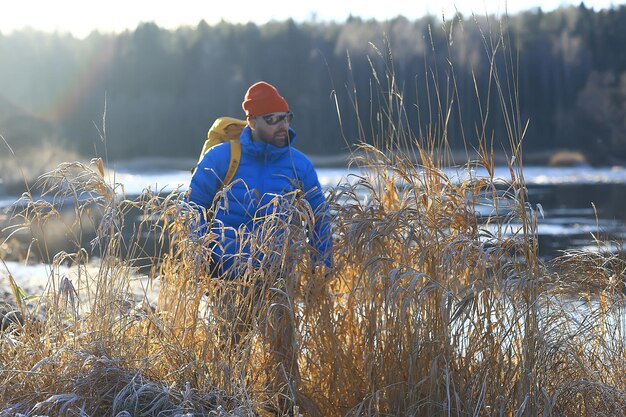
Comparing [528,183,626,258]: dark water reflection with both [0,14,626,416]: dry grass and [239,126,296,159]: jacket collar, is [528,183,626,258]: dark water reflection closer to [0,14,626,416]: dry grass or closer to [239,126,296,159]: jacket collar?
[239,126,296,159]: jacket collar

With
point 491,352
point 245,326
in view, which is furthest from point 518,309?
point 245,326

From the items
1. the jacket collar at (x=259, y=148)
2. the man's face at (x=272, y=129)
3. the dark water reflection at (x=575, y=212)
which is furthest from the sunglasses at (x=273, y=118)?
the dark water reflection at (x=575, y=212)

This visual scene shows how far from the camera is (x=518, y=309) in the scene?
146 inches

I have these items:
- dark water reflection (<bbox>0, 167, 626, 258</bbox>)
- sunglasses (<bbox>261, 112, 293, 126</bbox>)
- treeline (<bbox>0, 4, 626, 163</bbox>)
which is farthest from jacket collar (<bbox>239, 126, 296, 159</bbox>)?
treeline (<bbox>0, 4, 626, 163</bbox>)

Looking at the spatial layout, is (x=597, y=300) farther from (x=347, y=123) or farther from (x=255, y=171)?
(x=347, y=123)

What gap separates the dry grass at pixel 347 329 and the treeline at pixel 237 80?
38747 mm

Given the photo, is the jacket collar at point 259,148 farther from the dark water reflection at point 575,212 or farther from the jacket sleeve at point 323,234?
the dark water reflection at point 575,212

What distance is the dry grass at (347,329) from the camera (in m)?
3.64

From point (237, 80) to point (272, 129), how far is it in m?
56.5

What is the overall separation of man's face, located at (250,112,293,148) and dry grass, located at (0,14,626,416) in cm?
70

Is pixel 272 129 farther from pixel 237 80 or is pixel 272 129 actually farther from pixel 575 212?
pixel 237 80

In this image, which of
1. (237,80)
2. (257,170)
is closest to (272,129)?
(257,170)

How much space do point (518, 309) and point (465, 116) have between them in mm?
44633

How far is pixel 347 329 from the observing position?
395cm
